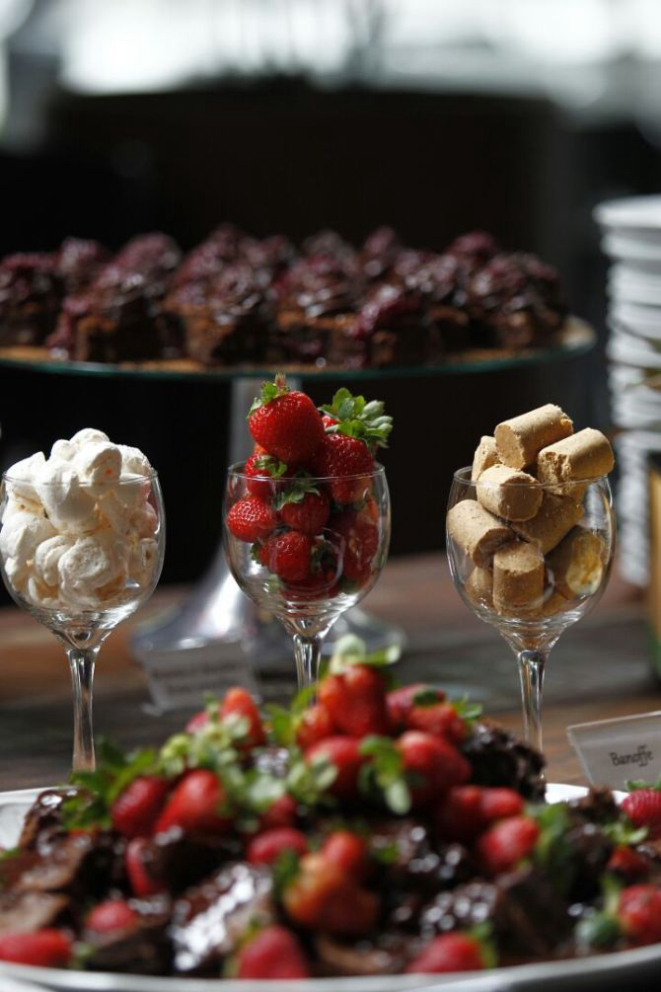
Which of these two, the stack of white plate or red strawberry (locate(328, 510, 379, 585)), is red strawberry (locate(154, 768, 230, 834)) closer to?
red strawberry (locate(328, 510, 379, 585))

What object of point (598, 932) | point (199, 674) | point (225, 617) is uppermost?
point (598, 932)

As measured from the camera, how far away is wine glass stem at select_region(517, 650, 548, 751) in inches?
52.3

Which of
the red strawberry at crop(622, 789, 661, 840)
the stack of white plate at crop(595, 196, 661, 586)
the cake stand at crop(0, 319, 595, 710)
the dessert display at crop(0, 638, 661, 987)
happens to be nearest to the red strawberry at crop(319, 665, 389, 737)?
the dessert display at crop(0, 638, 661, 987)

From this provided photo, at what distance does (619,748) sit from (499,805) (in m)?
0.36

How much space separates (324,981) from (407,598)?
1473mm

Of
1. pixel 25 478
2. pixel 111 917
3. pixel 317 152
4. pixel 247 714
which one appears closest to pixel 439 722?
pixel 247 714

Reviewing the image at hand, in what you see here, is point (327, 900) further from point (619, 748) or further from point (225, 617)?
point (225, 617)

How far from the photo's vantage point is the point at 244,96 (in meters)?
3.57

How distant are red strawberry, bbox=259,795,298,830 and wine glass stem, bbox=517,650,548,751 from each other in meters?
0.46

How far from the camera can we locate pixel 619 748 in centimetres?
127

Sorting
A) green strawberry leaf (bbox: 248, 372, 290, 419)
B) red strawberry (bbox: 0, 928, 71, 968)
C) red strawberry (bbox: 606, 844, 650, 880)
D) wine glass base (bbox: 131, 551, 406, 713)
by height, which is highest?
green strawberry leaf (bbox: 248, 372, 290, 419)

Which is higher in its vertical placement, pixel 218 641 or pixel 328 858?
pixel 328 858

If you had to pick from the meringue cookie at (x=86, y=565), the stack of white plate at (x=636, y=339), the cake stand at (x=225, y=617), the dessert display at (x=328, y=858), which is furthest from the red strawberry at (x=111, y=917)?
the stack of white plate at (x=636, y=339)

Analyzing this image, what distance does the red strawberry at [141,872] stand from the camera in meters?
0.91
